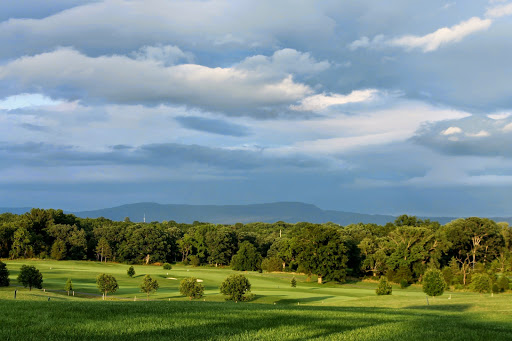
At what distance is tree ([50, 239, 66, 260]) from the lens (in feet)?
323

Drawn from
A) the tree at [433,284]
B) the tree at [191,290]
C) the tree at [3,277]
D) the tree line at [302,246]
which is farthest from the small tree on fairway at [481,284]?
the tree at [3,277]

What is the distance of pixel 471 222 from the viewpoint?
91.4m

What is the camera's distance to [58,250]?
9988cm

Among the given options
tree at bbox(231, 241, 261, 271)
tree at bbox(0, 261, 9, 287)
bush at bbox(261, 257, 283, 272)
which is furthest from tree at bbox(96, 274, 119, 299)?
tree at bbox(231, 241, 261, 271)

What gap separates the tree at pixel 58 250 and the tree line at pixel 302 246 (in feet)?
0.69

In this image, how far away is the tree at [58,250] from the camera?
323ft

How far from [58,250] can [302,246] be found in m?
56.3

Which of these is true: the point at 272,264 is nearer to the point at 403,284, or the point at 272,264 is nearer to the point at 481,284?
the point at 403,284

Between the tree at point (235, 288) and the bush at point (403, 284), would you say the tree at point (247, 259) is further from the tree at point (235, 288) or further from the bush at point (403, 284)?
the tree at point (235, 288)

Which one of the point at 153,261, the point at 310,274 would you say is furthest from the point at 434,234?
the point at 153,261

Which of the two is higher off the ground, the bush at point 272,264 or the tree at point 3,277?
the tree at point 3,277

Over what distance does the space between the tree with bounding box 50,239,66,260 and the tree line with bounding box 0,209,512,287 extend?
0.69 ft

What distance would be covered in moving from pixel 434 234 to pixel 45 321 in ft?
272

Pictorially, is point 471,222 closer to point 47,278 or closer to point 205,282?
point 205,282
